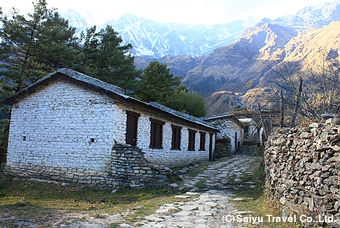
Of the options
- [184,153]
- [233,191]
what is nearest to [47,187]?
[233,191]

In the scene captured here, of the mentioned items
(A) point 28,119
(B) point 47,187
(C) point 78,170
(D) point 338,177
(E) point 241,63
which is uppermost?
(E) point 241,63

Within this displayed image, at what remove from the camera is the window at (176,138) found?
15.9m

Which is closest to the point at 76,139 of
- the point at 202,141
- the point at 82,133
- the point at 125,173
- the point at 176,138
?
the point at 82,133

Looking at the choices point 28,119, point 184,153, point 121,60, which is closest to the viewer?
point 28,119

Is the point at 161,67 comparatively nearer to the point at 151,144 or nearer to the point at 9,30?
the point at 9,30

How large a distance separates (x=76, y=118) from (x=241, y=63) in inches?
5129

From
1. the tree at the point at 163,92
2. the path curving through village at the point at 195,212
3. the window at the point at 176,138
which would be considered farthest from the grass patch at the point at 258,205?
the tree at the point at 163,92

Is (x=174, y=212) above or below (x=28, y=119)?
below

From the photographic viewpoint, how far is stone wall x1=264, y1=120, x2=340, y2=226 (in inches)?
167

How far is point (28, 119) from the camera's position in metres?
12.7

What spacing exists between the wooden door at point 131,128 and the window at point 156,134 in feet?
4.63

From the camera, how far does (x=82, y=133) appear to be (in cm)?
1114

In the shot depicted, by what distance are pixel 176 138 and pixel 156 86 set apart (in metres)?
17.4

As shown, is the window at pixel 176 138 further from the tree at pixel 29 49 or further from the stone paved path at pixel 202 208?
the tree at pixel 29 49
